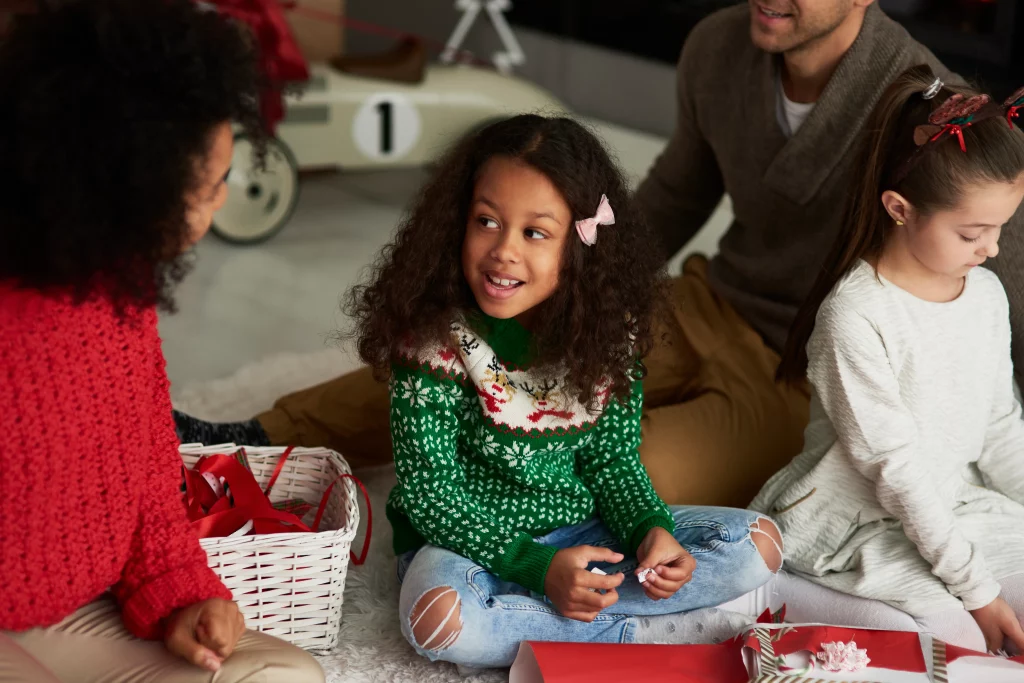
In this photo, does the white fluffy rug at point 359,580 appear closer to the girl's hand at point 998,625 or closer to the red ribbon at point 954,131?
the girl's hand at point 998,625

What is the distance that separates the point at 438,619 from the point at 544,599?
146 mm

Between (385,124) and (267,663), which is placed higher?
(267,663)

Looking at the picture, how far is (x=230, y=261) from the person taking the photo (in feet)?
9.17

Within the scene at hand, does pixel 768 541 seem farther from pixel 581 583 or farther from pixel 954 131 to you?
pixel 954 131

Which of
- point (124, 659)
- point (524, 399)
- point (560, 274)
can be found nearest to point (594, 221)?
point (560, 274)

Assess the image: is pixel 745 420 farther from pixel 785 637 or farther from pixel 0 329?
pixel 0 329

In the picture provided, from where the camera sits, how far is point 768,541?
1421 mm

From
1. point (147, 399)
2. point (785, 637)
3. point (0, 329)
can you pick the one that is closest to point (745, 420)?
point (785, 637)

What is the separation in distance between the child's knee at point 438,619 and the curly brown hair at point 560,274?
0.91ft

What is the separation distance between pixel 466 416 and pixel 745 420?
0.49 metres

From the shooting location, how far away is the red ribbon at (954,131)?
1310 millimetres

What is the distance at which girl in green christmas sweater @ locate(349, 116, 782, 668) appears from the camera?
50.9 inches

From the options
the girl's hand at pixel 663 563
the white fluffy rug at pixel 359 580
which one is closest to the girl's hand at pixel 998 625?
the girl's hand at pixel 663 563

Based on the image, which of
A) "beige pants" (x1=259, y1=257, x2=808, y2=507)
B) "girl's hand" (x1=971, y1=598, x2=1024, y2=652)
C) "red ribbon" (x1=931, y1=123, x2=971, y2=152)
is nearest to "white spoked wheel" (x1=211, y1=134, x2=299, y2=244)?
"beige pants" (x1=259, y1=257, x2=808, y2=507)
